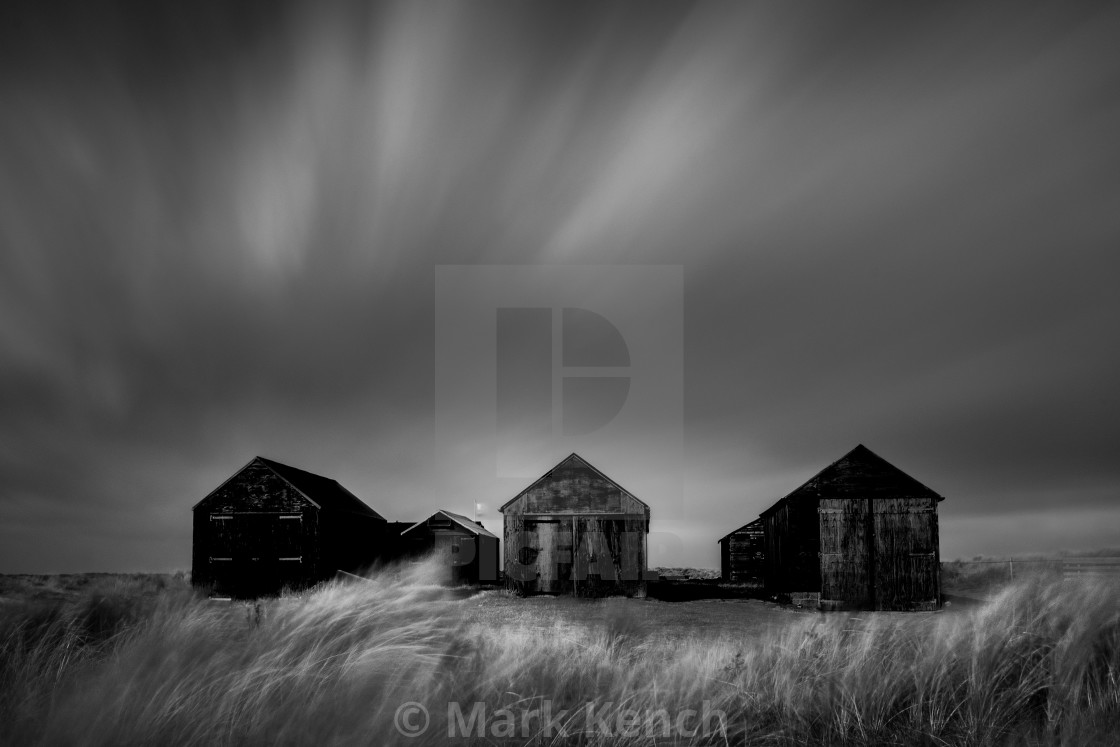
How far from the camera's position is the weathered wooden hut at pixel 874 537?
95.1 feet

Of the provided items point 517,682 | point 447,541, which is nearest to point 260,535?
point 447,541

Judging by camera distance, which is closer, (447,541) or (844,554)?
(844,554)

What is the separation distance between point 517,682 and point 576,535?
2920 centimetres

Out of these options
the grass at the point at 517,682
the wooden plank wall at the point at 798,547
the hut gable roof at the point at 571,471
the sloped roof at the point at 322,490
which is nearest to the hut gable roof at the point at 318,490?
the sloped roof at the point at 322,490

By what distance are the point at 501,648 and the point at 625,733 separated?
2.28 m

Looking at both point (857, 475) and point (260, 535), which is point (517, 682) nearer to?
point (857, 475)

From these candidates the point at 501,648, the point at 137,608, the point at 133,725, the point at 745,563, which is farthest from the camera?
the point at 745,563

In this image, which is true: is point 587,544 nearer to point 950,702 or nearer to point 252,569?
point 252,569

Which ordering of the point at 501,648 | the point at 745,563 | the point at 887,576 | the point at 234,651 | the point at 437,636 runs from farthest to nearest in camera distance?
the point at 745,563, the point at 887,576, the point at 501,648, the point at 437,636, the point at 234,651

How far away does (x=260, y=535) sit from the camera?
36031 mm

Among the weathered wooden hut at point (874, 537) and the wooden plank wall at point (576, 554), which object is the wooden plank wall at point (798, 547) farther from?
the wooden plank wall at point (576, 554)

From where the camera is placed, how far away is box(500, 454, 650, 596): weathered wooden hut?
35031 millimetres

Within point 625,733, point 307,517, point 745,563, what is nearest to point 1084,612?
point 625,733

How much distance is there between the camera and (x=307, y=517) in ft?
118
